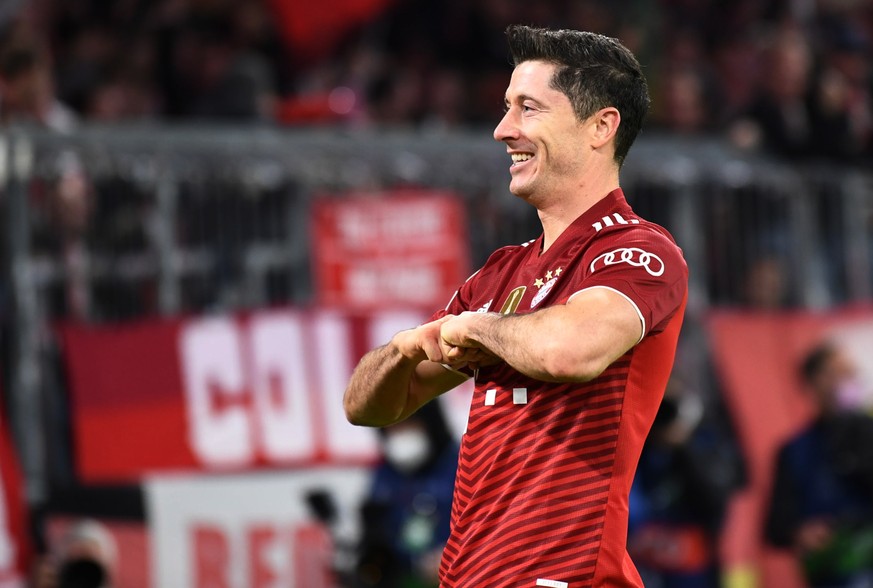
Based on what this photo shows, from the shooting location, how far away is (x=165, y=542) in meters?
8.91

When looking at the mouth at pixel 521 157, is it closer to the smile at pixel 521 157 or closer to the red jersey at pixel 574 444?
the smile at pixel 521 157

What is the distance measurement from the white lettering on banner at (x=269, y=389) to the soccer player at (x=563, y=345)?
16.6ft

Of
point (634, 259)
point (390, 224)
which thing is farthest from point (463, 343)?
point (390, 224)

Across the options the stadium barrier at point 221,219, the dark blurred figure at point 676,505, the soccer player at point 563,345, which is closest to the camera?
the soccer player at point 563,345

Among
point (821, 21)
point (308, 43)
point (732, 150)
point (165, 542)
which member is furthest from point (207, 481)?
point (821, 21)

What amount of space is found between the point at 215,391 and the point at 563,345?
5.91 m

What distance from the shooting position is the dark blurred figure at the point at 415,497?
9258 mm

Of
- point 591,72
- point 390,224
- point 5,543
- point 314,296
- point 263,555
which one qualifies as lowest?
point 263,555

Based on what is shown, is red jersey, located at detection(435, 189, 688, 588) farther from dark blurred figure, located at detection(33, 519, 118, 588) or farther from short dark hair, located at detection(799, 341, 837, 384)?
short dark hair, located at detection(799, 341, 837, 384)

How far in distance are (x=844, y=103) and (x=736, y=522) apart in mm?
3616

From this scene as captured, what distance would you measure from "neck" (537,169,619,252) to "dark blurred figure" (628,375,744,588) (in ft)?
20.3

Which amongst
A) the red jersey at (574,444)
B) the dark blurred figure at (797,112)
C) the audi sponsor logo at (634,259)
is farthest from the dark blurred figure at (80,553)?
the dark blurred figure at (797,112)

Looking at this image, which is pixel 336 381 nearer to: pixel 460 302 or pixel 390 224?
pixel 390 224

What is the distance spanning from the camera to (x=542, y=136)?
4035 millimetres
